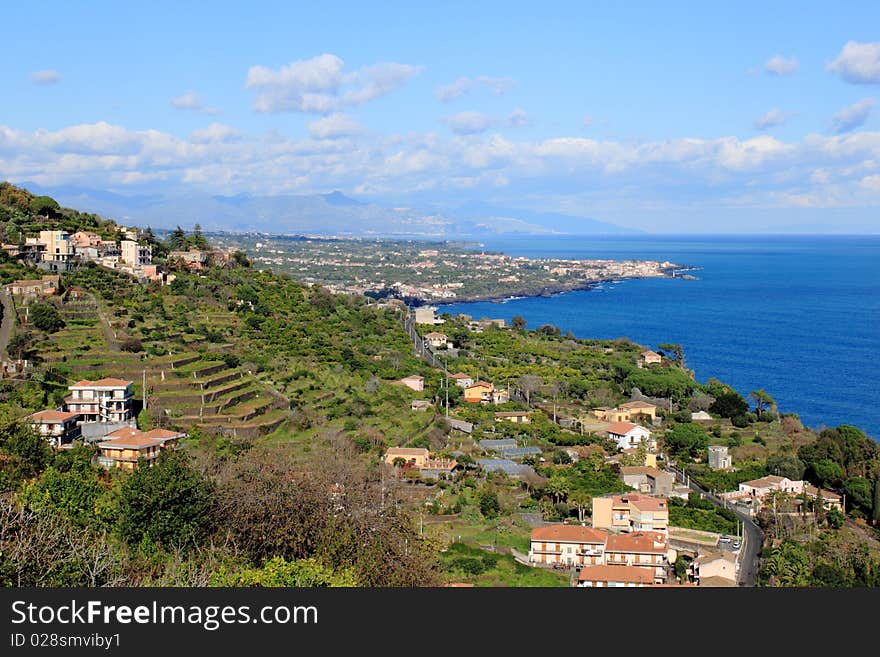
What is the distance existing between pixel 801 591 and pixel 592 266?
104304 millimetres

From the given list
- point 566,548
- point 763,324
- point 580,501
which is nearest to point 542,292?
point 763,324

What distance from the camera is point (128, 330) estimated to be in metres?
23.7

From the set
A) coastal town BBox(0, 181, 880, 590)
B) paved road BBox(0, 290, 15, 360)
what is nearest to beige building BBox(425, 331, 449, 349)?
coastal town BBox(0, 181, 880, 590)

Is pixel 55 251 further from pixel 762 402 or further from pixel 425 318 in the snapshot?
pixel 762 402

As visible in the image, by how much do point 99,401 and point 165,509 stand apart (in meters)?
8.95

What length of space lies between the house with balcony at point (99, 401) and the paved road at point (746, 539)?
12.9 meters

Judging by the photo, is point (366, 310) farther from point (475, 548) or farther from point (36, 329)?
point (475, 548)

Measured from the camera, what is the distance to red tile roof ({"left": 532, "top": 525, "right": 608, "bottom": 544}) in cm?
1573

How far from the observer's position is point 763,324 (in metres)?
56.4

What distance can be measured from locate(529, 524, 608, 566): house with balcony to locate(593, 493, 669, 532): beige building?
155 cm

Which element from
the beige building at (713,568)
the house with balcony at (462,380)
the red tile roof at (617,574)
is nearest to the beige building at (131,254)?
the house with balcony at (462,380)

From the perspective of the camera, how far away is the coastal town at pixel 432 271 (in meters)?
79.9

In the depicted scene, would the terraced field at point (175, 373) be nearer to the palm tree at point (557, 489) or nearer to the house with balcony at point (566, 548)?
the palm tree at point (557, 489)

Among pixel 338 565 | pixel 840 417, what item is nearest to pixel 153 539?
pixel 338 565
